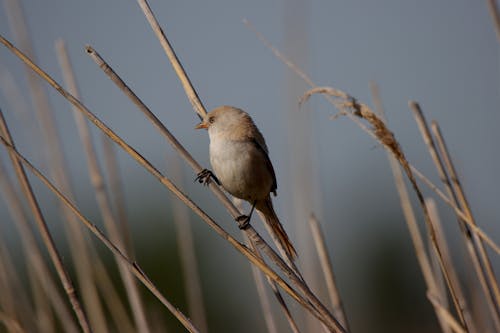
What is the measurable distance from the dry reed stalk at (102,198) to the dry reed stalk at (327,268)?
81 centimetres

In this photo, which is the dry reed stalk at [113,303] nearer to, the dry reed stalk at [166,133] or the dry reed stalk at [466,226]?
the dry reed stalk at [166,133]

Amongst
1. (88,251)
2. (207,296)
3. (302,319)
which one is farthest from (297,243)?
(207,296)

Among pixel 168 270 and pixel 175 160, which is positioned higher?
pixel 168 270

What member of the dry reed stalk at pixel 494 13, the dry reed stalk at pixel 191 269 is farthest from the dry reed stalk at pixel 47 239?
the dry reed stalk at pixel 494 13

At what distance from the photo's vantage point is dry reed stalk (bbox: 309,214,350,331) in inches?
107

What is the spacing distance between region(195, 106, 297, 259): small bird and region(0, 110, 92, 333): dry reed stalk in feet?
3.05

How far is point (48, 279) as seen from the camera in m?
2.95

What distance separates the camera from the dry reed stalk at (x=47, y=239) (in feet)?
8.05

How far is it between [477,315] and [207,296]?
8.54 metres

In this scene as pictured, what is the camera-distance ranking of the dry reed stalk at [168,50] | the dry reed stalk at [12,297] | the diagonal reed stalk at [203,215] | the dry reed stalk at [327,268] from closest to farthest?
1. the diagonal reed stalk at [203,215]
2. the dry reed stalk at [168,50]
3. the dry reed stalk at [327,268]
4. the dry reed stalk at [12,297]

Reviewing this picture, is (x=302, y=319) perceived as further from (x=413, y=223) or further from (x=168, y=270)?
(x=168, y=270)

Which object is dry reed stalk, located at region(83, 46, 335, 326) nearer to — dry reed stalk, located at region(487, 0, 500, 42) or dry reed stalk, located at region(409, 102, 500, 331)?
dry reed stalk, located at region(409, 102, 500, 331)

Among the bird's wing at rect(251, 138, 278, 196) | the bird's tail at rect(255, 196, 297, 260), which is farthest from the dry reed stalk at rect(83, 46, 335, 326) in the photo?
the bird's wing at rect(251, 138, 278, 196)

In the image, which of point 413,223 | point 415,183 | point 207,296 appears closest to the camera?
point 415,183
